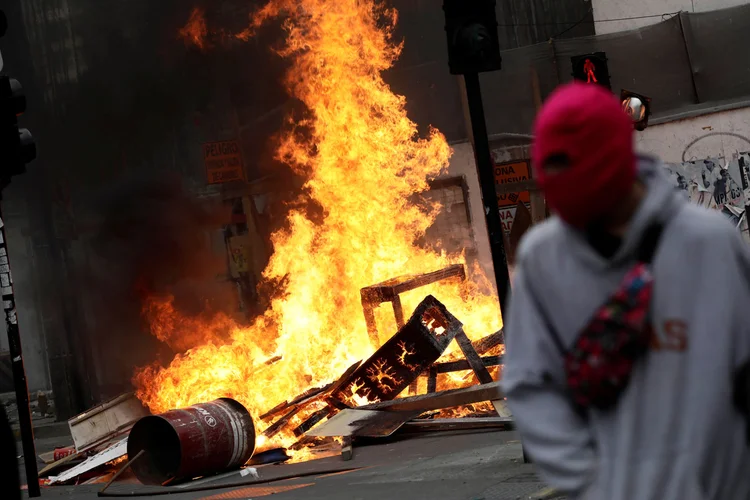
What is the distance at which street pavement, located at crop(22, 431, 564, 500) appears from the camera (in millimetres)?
7164

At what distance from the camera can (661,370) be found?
2102 mm

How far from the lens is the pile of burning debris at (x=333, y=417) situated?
9.62 meters

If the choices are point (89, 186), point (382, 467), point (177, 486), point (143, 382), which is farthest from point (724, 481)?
point (89, 186)

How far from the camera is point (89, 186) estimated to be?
1948cm

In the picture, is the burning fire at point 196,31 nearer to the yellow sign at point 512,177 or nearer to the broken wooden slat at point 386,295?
the yellow sign at point 512,177

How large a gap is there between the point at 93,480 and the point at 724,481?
992 cm

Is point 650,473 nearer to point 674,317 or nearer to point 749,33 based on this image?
point 674,317

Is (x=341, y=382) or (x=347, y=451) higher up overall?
(x=341, y=382)

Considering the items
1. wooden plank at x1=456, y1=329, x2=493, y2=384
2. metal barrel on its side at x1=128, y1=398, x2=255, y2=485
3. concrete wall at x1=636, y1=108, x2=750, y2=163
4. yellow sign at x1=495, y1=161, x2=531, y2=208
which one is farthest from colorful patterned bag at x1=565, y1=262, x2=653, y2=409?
yellow sign at x1=495, y1=161, x2=531, y2=208

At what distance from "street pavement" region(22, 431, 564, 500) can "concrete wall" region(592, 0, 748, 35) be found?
438 inches

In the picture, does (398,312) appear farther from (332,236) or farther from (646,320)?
(646,320)

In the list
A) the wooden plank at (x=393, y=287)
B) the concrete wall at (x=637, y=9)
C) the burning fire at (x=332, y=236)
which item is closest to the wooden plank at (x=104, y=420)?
the burning fire at (x=332, y=236)

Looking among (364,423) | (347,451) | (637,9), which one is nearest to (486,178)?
(347,451)

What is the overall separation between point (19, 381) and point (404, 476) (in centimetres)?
417
